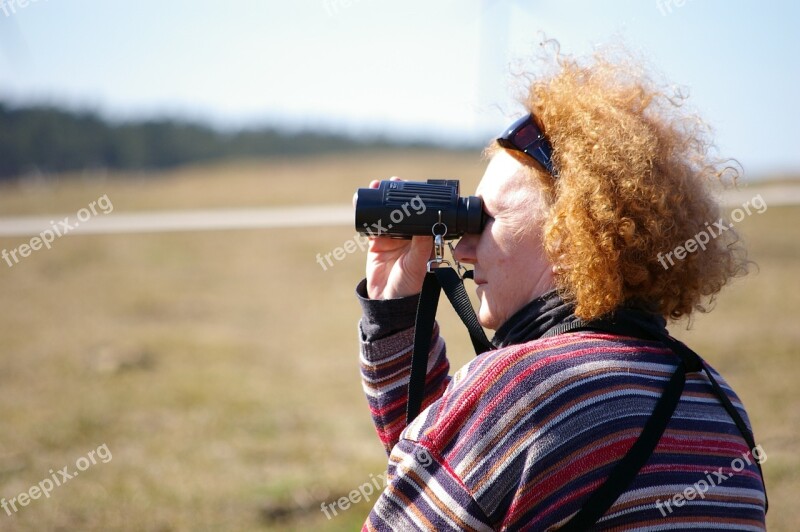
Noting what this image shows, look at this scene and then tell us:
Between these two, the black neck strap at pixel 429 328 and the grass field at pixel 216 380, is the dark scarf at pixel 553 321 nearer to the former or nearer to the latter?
the black neck strap at pixel 429 328

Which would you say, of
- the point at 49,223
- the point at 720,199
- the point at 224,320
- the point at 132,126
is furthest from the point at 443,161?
the point at 720,199

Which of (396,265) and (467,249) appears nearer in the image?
(467,249)

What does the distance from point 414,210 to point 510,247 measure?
0.23 meters

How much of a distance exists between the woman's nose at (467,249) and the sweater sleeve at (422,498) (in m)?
0.49

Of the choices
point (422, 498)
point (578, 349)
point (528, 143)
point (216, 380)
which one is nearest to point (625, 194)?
point (528, 143)

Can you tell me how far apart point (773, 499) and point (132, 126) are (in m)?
44.3

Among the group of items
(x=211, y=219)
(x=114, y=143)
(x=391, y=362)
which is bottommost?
(x=114, y=143)

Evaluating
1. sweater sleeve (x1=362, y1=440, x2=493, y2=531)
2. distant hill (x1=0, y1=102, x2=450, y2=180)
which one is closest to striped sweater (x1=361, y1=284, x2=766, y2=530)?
sweater sleeve (x1=362, y1=440, x2=493, y2=531)

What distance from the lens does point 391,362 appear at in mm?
1743

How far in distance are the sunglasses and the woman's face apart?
0.04 metres

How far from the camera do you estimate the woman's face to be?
1558 millimetres

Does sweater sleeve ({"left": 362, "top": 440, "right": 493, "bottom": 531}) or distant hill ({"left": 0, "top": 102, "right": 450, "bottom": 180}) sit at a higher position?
sweater sleeve ({"left": 362, "top": 440, "right": 493, "bottom": 531})

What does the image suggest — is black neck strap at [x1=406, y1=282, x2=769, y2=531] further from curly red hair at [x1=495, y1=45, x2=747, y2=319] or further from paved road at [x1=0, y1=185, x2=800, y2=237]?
paved road at [x1=0, y1=185, x2=800, y2=237]

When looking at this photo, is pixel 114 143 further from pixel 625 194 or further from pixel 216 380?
pixel 625 194
